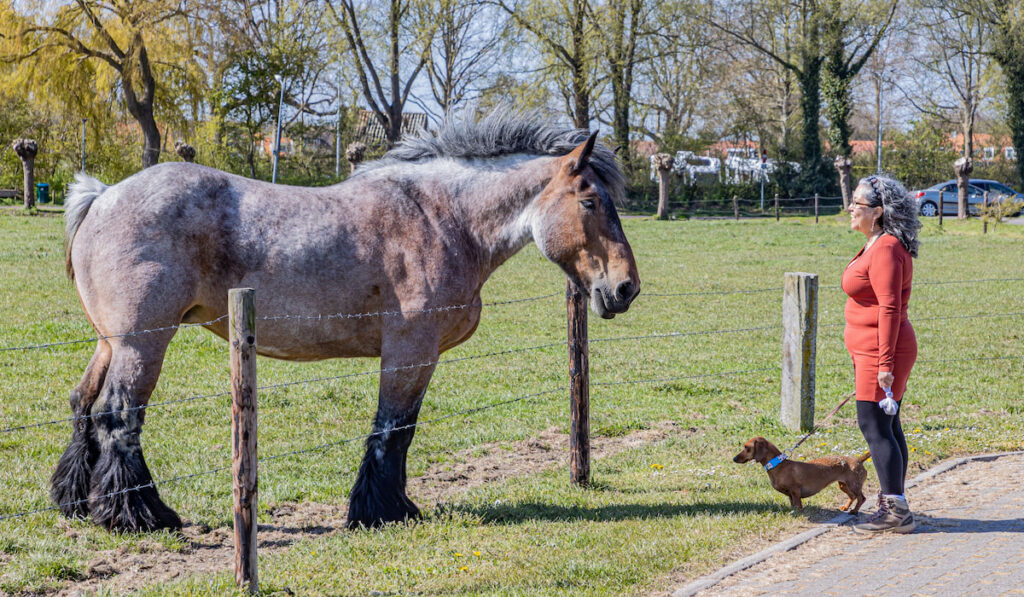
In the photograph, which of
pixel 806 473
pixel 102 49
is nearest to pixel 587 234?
pixel 806 473

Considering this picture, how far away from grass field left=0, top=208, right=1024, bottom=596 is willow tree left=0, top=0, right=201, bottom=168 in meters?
15.7

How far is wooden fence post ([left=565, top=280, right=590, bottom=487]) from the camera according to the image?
6262 millimetres

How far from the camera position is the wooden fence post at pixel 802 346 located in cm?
798

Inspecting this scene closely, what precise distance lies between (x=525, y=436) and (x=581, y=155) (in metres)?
3.16

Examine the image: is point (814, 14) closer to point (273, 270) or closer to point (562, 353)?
point (562, 353)

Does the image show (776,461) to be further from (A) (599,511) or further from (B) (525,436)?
(B) (525,436)

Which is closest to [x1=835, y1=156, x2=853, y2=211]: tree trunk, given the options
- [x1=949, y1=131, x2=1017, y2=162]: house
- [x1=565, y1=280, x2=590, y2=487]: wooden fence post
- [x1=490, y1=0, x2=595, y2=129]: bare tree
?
[x1=490, y1=0, x2=595, y2=129]: bare tree

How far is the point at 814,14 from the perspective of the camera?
1658 inches

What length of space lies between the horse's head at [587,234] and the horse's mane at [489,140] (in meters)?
0.36

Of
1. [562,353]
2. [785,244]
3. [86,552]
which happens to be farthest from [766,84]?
[86,552]

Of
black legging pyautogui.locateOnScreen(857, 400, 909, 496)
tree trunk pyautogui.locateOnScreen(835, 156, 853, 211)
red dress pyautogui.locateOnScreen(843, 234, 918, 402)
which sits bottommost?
black legging pyautogui.locateOnScreen(857, 400, 909, 496)

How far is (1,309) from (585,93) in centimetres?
3183

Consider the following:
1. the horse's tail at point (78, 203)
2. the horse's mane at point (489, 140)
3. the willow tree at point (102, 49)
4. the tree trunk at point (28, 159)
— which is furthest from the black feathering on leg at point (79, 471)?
the willow tree at point (102, 49)

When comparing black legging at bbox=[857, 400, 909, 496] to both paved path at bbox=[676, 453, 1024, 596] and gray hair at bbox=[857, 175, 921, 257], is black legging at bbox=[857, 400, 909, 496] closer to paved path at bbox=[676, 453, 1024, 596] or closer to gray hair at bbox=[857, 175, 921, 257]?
paved path at bbox=[676, 453, 1024, 596]
